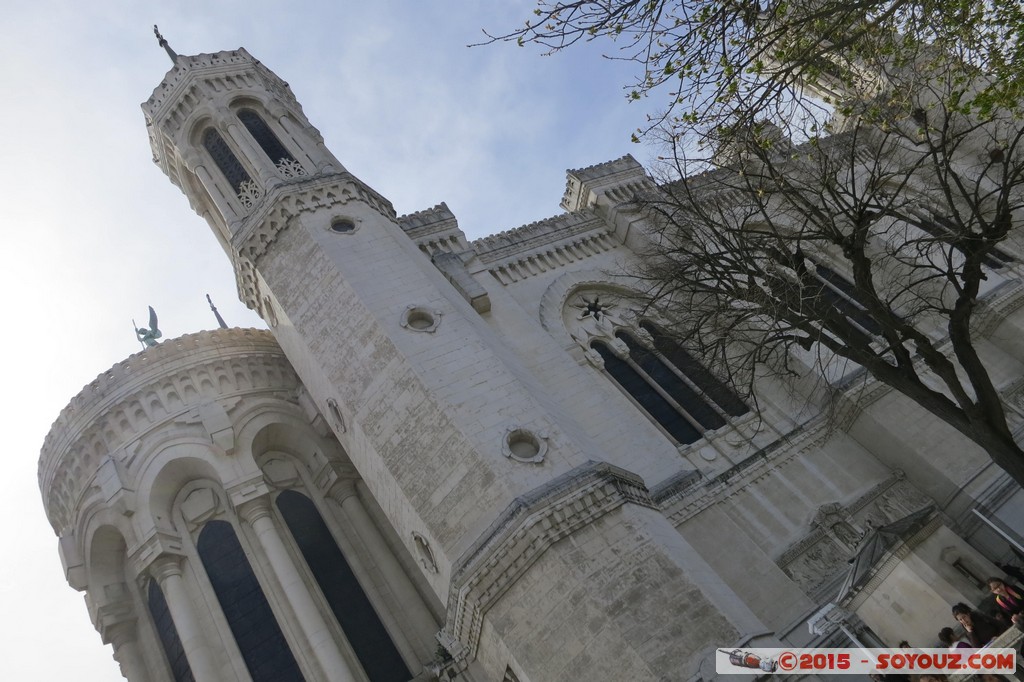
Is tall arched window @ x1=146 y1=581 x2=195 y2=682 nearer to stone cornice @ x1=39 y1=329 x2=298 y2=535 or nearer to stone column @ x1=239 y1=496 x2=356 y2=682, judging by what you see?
stone column @ x1=239 y1=496 x2=356 y2=682

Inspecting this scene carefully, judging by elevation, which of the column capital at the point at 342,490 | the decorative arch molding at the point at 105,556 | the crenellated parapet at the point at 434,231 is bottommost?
the column capital at the point at 342,490

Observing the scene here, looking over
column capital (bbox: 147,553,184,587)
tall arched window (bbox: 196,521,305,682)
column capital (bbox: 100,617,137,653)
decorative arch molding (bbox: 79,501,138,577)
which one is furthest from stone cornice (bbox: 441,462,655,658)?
column capital (bbox: 100,617,137,653)

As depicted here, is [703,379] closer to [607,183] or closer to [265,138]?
[607,183]

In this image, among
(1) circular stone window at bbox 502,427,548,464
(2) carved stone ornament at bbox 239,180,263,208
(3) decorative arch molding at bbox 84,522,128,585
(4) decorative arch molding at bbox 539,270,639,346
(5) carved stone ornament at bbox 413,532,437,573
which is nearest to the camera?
(1) circular stone window at bbox 502,427,548,464

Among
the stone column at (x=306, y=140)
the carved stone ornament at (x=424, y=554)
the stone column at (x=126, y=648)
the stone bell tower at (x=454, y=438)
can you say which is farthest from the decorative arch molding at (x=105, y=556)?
the stone column at (x=306, y=140)

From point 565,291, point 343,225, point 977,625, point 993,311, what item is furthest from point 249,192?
point 993,311

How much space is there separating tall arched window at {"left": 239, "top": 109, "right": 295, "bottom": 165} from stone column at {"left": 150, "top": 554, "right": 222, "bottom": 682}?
10.3 m

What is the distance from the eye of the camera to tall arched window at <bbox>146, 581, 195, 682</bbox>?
17266mm

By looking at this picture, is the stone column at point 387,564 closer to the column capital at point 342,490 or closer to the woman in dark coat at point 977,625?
the column capital at point 342,490

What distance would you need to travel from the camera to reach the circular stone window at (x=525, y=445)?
1303cm

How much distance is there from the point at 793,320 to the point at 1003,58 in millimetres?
4707

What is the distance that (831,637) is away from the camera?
975cm

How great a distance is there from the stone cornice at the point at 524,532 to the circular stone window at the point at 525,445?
2.16ft

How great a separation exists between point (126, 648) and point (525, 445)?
1208 cm
